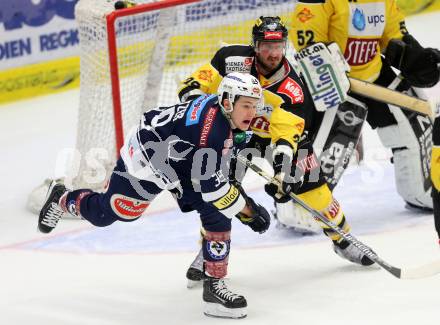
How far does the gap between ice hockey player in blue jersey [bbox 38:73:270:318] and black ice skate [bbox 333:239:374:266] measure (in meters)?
0.47

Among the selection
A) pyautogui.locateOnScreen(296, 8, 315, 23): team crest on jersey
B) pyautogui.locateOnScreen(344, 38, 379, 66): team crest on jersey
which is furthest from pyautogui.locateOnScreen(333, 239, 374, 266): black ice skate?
pyautogui.locateOnScreen(296, 8, 315, 23): team crest on jersey

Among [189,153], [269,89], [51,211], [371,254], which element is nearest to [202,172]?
[189,153]

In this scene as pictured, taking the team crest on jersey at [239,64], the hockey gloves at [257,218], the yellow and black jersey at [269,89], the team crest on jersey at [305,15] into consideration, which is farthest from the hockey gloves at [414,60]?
the hockey gloves at [257,218]

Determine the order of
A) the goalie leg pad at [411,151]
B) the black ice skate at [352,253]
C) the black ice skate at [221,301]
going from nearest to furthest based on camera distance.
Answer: the black ice skate at [221,301] → the black ice skate at [352,253] → the goalie leg pad at [411,151]

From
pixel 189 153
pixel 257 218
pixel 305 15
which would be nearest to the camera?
pixel 189 153

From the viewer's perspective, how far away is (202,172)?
5.14 metres

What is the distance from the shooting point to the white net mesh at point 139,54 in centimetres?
719

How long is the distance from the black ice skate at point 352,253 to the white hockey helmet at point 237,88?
1068 millimetres

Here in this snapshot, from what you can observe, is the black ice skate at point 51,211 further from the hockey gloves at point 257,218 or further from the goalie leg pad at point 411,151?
the goalie leg pad at point 411,151

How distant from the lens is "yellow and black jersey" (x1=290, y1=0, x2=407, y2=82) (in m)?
6.36

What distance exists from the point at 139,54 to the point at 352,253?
227 centimetres

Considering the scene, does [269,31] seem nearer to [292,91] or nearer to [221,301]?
[292,91]

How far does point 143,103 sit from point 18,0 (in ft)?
5.96

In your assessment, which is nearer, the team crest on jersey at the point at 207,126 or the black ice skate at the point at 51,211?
the team crest on jersey at the point at 207,126
